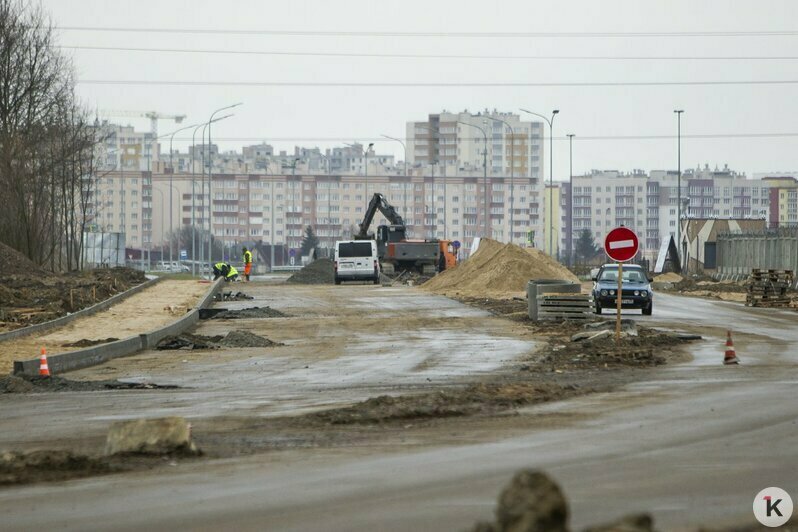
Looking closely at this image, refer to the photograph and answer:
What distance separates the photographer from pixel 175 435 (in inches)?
452

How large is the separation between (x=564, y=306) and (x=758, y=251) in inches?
1661

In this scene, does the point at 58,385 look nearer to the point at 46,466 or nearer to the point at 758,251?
A: the point at 46,466

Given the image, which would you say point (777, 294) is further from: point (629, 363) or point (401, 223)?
point (401, 223)

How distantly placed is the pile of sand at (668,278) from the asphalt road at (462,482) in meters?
66.3

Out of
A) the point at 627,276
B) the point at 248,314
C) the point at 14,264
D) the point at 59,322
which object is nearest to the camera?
the point at 59,322

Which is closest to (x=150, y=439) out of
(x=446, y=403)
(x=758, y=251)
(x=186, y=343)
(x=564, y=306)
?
(x=446, y=403)

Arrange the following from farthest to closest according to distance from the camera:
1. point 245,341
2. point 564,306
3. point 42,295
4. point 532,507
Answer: point 42,295 < point 564,306 < point 245,341 < point 532,507

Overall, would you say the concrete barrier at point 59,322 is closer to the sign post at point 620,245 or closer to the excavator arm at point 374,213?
the sign post at point 620,245

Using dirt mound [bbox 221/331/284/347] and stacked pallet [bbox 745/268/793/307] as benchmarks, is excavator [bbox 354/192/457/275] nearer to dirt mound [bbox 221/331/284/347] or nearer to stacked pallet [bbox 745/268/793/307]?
stacked pallet [bbox 745/268/793/307]

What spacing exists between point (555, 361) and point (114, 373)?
23.7 ft

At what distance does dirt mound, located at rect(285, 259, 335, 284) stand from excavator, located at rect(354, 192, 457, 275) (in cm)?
286

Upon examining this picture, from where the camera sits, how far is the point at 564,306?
3375cm

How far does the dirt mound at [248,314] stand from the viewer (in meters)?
39.4

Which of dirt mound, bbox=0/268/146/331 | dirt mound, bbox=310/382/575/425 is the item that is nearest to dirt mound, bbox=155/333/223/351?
dirt mound, bbox=0/268/146/331
